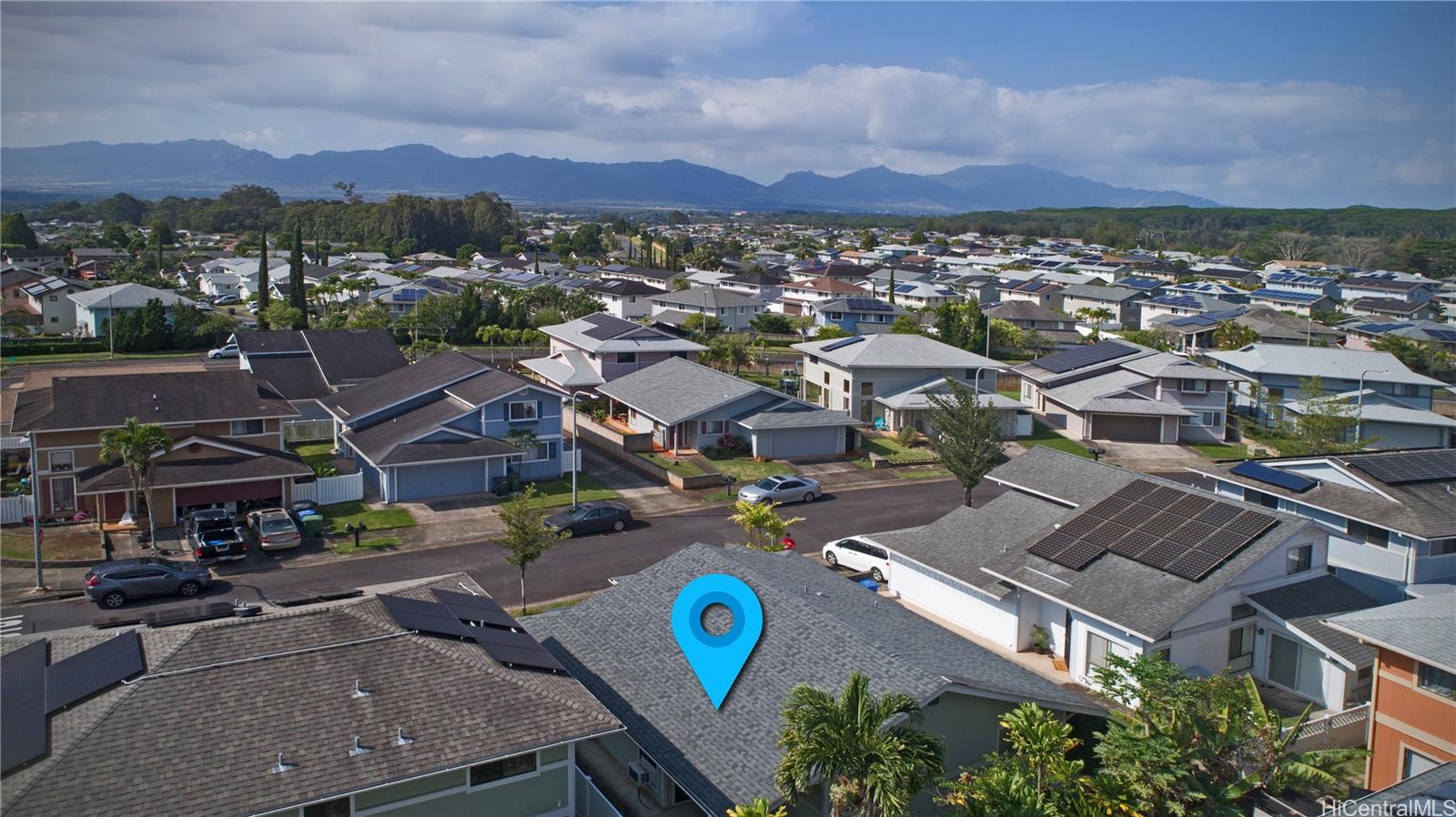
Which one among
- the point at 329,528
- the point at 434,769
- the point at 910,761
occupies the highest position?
the point at 910,761

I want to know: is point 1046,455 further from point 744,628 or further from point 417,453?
point 417,453

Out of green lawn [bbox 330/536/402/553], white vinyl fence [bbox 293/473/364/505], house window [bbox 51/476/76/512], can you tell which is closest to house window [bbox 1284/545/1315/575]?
green lawn [bbox 330/536/402/553]

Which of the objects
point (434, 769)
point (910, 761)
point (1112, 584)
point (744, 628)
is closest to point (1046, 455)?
point (1112, 584)

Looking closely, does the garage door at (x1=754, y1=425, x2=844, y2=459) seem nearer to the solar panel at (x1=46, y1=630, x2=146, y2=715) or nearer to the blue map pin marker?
the blue map pin marker

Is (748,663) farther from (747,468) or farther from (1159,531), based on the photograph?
(747,468)

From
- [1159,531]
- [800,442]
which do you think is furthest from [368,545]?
[1159,531]
